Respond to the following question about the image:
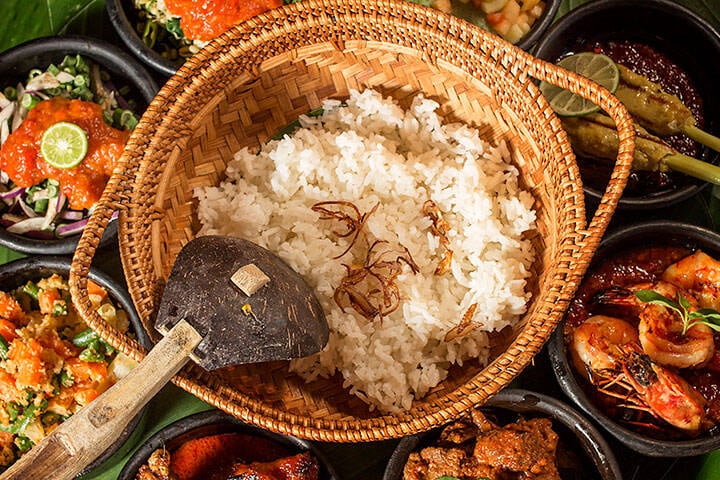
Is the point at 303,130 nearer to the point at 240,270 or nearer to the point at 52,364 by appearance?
the point at 240,270

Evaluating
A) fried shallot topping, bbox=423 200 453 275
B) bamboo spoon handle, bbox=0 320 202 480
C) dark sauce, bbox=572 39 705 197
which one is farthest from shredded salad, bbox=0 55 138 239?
dark sauce, bbox=572 39 705 197

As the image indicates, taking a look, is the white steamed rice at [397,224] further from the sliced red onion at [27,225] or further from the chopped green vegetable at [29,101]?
the chopped green vegetable at [29,101]

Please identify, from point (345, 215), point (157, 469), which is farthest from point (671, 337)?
point (157, 469)

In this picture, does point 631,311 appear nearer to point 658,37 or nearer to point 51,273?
point 658,37

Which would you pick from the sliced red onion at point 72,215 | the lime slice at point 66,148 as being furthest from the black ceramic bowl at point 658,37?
the sliced red onion at point 72,215

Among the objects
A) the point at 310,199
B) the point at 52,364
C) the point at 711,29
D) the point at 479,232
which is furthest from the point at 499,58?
the point at 52,364

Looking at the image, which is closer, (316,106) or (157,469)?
(157,469)

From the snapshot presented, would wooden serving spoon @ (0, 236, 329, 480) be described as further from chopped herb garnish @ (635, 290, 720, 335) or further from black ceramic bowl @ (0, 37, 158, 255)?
chopped herb garnish @ (635, 290, 720, 335)
